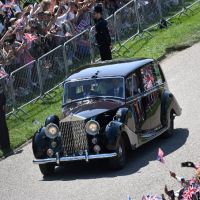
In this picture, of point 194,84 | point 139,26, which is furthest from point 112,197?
point 139,26

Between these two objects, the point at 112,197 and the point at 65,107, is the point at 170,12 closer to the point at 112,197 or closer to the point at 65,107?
the point at 65,107

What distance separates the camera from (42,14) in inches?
756

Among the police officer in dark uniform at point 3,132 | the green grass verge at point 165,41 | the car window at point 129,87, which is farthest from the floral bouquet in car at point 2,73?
the green grass verge at point 165,41

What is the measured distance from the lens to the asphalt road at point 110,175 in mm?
11398

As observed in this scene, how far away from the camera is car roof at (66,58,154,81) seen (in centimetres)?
1373

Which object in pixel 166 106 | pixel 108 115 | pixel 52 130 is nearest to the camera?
pixel 52 130

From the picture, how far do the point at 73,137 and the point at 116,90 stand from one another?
1543mm

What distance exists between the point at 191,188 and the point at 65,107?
797 centimetres

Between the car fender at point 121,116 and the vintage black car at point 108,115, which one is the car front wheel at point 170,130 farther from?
the car fender at point 121,116

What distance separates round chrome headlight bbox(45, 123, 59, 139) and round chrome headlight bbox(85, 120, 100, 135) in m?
0.67

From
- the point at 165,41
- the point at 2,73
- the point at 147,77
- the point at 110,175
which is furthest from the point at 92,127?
the point at 165,41

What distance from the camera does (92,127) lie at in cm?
1223

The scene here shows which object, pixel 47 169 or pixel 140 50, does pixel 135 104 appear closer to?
pixel 47 169

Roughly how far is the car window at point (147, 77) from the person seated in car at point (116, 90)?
0.74 m
